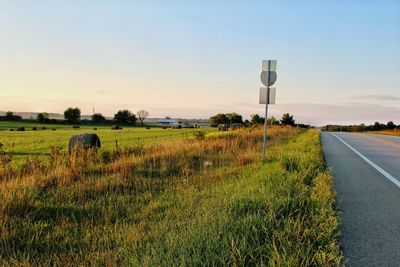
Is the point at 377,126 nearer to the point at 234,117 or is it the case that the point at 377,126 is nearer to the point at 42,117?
the point at 234,117

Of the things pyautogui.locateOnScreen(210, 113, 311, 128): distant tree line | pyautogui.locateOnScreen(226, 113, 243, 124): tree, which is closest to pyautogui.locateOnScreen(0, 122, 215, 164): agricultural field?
pyautogui.locateOnScreen(210, 113, 311, 128): distant tree line

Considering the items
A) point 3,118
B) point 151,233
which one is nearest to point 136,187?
point 151,233

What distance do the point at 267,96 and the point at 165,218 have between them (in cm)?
774

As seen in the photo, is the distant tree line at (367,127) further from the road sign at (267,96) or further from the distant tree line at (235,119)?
the road sign at (267,96)

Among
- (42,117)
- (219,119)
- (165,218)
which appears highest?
(219,119)

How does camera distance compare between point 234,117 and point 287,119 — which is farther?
point 234,117

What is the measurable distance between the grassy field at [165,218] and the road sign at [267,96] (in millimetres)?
3190

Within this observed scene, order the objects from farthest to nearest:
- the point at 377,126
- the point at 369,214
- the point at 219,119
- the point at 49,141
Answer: the point at 219,119, the point at 377,126, the point at 49,141, the point at 369,214

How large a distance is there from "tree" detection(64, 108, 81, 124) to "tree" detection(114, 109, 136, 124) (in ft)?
36.2

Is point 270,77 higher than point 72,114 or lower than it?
higher

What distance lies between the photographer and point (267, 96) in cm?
1218

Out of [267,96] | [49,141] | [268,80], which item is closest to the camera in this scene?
[268,80]

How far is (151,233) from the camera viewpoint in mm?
4695

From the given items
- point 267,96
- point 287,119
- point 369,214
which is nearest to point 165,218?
point 369,214
